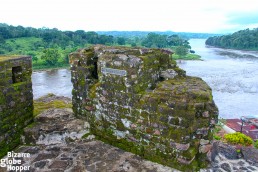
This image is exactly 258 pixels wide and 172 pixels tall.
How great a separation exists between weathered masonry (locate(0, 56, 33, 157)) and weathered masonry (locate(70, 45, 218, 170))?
4.45ft

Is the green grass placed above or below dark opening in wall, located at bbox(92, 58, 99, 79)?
below

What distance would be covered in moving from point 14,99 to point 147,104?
3.32m

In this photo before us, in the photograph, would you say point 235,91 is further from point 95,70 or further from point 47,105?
point 95,70

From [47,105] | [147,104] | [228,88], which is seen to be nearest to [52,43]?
[228,88]

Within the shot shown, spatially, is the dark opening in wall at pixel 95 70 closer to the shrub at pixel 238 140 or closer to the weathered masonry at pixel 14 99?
the weathered masonry at pixel 14 99

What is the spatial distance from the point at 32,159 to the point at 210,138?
4071 millimetres

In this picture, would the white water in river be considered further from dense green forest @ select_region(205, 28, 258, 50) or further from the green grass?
dense green forest @ select_region(205, 28, 258, 50)

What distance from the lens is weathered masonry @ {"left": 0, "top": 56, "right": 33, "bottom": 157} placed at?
5939mm

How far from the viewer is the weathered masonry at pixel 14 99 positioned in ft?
19.5

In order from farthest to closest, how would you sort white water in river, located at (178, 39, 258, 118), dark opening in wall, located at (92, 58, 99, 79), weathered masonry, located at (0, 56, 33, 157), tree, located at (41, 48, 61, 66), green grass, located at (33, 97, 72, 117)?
tree, located at (41, 48, 61, 66)
white water in river, located at (178, 39, 258, 118)
green grass, located at (33, 97, 72, 117)
dark opening in wall, located at (92, 58, 99, 79)
weathered masonry, located at (0, 56, 33, 157)

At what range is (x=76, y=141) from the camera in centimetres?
669

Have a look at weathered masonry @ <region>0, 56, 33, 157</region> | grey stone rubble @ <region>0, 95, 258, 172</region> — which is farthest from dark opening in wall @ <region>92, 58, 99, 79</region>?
weathered masonry @ <region>0, 56, 33, 157</region>

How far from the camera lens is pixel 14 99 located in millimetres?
6262

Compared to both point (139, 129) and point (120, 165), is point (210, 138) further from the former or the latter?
point (120, 165)
